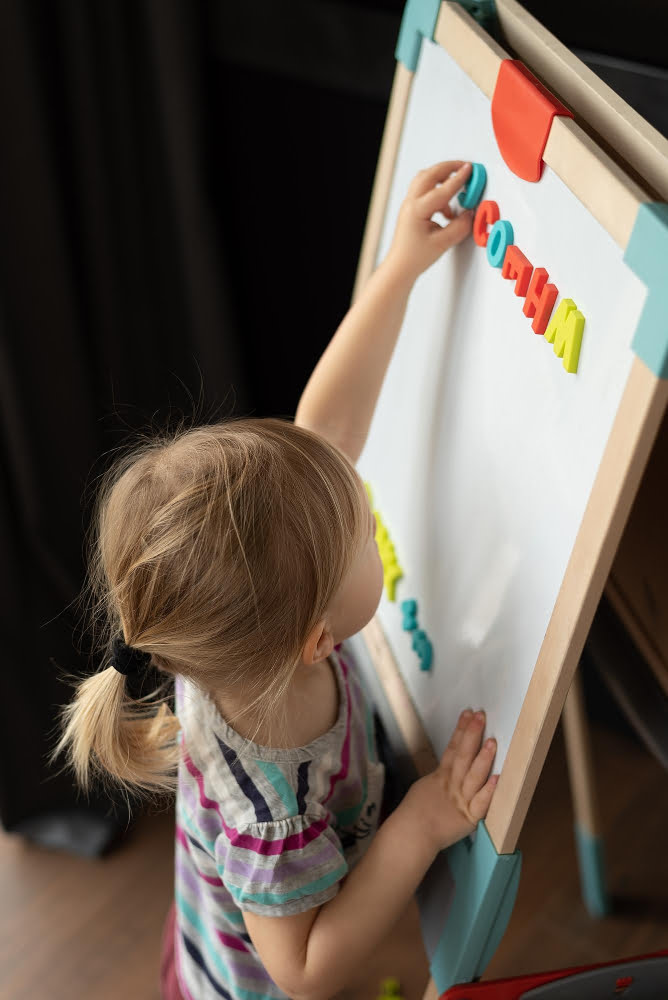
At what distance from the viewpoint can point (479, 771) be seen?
73cm

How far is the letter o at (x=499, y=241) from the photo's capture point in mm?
690

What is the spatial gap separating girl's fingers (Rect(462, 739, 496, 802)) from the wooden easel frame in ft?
0.09

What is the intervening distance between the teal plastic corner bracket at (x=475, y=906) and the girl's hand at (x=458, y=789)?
0.02 meters

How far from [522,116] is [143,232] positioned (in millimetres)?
745

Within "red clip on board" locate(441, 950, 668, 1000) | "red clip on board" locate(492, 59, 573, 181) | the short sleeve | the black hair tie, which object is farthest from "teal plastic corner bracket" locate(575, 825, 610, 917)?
"red clip on board" locate(492, 59, 573, 181)

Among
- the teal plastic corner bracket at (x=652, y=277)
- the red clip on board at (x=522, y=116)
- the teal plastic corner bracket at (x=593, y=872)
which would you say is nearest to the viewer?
the teal plastic corner bracket at (x=652, y=277)

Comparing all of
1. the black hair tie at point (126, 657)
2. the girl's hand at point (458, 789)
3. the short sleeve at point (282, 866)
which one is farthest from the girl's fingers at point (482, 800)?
the black hair tie at point (126, 657)

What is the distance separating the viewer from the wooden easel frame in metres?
0.53

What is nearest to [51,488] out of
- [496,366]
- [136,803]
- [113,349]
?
[113,349]

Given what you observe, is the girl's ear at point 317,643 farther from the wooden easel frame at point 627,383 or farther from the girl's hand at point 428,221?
the girl's hand at point 428,221

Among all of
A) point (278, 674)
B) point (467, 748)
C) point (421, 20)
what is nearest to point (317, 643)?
point (278, 674)

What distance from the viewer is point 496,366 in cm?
73

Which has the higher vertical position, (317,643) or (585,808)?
(317,643)

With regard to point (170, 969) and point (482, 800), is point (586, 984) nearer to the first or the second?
point (482, 800)
